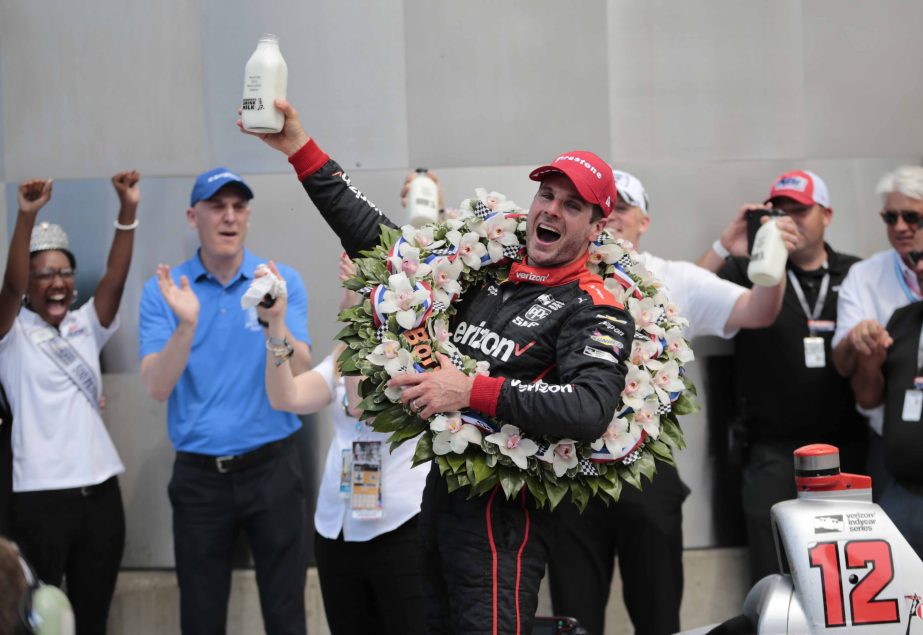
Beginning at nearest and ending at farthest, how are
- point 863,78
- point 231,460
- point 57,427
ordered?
point 231,460 → point 57,427 → point 863,78

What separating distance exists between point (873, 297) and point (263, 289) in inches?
117

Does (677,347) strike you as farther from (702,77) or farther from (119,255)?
(119,255)

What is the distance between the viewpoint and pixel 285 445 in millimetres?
5820

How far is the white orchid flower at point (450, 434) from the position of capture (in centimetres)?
361

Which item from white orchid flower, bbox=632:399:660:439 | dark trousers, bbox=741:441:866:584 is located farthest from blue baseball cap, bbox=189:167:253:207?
dark trousers, bbox=741:441:866:584

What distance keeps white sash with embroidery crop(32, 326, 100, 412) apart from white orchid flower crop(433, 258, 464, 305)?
2.70 metres

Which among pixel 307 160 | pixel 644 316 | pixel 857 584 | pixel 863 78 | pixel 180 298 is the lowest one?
pixel 857 584

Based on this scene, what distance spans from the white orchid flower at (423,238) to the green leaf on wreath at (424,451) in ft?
2.23

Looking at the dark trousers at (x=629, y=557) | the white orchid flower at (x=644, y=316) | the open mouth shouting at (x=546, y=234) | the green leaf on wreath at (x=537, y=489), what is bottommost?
the dark trousers at (x=629, y=557)

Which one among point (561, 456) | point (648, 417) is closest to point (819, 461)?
point (648, 417)

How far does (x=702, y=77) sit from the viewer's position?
642 cm

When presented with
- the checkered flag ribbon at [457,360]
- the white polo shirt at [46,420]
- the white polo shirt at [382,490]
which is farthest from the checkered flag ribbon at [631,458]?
the white polo shirt at [46,420]

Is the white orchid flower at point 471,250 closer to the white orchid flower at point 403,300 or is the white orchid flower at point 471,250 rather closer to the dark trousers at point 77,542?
the white orchid flower at point 403,300

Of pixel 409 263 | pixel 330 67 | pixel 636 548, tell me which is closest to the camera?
pixel 409 263
